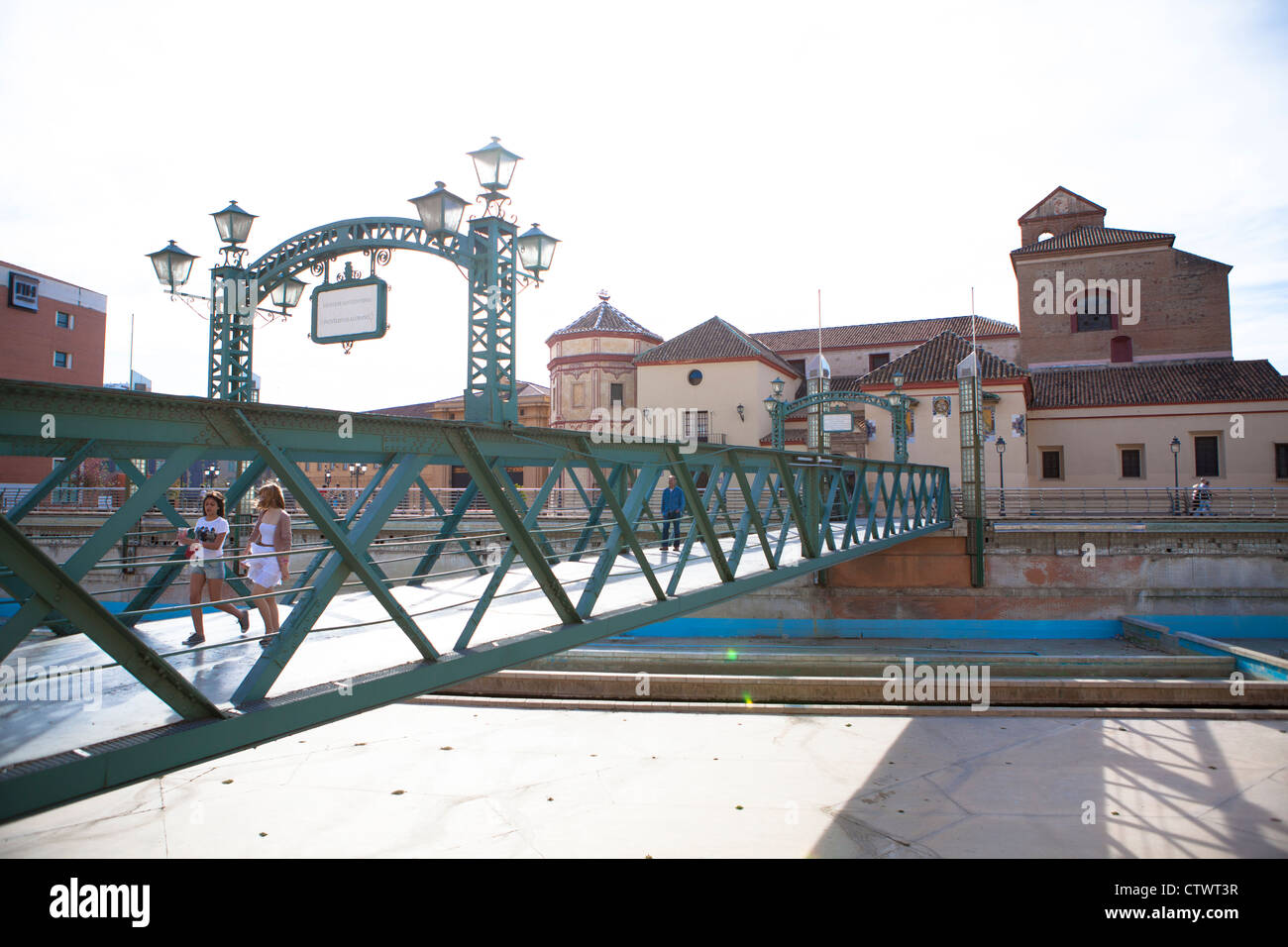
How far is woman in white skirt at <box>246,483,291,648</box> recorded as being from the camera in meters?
4.88

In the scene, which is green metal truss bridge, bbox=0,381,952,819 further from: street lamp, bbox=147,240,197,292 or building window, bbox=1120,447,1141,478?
building window, bbox=1120,447,1141,478

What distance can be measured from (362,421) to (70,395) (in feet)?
3.60

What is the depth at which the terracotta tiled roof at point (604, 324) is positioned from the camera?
38.8 metres

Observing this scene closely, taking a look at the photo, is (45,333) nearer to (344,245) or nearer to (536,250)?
(344,245)

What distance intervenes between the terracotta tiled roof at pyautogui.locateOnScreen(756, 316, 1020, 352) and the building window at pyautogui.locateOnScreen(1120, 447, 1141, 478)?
36.8 feet

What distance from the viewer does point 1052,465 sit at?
30375mm

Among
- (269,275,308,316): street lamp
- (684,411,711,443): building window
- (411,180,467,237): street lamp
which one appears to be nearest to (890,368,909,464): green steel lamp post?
(411,180,467,237): street lamp

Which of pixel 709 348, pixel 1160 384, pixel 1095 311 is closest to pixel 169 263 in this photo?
pixel 709 348

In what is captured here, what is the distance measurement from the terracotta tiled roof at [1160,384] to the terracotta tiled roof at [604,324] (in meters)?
18.9
